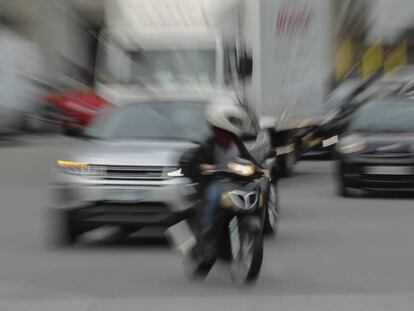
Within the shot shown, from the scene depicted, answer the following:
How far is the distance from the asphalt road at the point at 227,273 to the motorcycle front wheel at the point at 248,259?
0.10 metres

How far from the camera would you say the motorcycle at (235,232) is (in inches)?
373

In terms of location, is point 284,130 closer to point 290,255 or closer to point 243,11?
point 243,11

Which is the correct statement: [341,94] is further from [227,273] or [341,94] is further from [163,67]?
[227,273]

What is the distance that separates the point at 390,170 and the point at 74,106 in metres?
18.6

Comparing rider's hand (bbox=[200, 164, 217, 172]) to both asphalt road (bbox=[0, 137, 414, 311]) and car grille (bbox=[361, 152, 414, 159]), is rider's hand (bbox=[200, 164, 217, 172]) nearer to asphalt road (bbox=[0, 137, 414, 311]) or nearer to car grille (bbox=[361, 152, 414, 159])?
asphalt road (bbox=[0, 137, 414, 311])

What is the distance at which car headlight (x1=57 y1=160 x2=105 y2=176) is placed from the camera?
39.4 ft

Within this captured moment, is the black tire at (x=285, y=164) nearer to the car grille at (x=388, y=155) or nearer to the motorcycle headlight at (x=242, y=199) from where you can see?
the car grille at (x=388, y=155)

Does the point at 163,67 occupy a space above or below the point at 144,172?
above

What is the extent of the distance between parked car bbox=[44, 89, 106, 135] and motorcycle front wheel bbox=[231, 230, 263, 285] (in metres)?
23.6

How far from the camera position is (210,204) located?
9.56 meters

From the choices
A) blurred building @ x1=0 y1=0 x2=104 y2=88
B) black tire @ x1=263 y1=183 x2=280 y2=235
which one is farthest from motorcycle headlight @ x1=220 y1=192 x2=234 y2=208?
blurred building @ x1=0 y1=0 x2=104 y2=88

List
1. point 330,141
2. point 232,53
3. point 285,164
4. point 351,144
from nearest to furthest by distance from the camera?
point 351,144
point 232,53
point 285,164
point 330,141

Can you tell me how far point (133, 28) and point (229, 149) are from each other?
12220 mm

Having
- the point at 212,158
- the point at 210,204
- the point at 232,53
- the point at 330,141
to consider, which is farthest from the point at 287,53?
the point at 210,204
